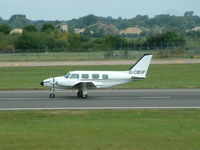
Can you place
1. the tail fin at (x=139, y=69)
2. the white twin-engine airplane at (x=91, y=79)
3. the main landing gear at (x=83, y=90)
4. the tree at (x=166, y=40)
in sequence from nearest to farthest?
the main landing gear at (x=83, y=90) < the white twin-engine airplane at (x=91, y=79) < the tail fin at (x=139, y=69) < the tree at (x=166, y=40)

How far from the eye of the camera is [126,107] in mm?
28562

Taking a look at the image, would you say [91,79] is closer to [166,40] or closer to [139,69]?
[139,69]

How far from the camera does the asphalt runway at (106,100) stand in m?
29.2

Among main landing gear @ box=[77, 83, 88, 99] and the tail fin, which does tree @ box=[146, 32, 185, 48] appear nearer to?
the tail fin

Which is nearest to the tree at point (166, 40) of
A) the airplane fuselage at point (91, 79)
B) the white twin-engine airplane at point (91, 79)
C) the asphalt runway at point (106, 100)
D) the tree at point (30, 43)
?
the tree at point (30, 43)

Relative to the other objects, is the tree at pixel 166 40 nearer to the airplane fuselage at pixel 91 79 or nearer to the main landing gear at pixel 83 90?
the airplane fuselage at pixel 91 79

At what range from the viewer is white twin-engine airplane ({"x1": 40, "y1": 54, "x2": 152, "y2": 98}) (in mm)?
33656
